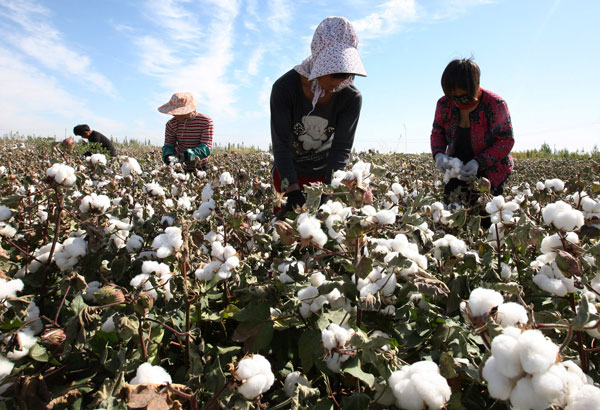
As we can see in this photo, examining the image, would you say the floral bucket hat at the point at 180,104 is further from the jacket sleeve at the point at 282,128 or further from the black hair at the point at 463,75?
the black hair at the point at 463,75

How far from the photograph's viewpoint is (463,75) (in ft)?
10.9

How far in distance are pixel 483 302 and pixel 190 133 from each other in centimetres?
507

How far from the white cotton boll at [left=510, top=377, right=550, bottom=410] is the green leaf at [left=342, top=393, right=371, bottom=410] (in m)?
0.43

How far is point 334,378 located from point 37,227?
1467 millimetres

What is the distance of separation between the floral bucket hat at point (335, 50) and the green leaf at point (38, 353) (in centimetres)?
208

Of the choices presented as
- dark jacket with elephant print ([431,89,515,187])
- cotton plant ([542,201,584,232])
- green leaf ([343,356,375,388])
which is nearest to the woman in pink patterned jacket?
dark jacket with elephant print ([431,89,515,187])

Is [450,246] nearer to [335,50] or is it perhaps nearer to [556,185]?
[556,185]

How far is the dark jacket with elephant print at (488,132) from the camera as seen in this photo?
3518 mm

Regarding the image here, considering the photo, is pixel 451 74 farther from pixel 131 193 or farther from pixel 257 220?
pixel 131 193

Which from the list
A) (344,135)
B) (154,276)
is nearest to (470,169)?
(344,135)

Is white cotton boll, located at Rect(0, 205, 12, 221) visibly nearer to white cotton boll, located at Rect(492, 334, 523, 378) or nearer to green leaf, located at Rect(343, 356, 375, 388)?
green leaf, located at Rect(343, 356, 375, 388)

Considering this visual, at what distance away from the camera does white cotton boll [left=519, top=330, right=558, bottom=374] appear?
62 cm

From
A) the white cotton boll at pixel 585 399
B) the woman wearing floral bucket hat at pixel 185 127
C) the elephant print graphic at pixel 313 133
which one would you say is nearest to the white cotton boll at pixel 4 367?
the white cotton boll at pixel 585 399

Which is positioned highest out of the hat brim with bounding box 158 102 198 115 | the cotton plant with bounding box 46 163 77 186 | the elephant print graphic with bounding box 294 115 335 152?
the hat brim with bounding box 158 102 198 115
